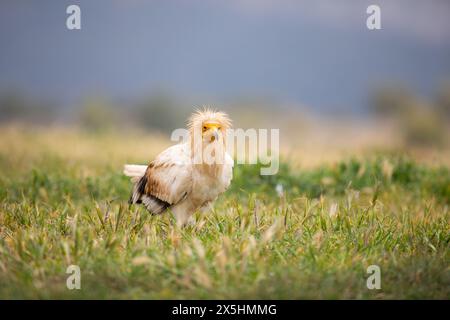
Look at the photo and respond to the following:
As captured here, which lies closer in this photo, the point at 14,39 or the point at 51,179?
the point at 51,179

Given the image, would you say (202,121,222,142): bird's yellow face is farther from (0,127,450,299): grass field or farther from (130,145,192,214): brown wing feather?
(0,127,450,299): grass field

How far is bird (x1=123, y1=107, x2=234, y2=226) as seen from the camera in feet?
23.6

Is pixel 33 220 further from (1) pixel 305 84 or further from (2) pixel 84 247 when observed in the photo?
(1) pixel 305 84

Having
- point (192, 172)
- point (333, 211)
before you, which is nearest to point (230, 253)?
point (333, 211)

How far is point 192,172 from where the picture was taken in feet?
23.7

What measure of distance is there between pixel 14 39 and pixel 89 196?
197 metres

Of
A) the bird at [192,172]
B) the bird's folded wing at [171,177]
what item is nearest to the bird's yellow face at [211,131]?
the bird at [192,172]

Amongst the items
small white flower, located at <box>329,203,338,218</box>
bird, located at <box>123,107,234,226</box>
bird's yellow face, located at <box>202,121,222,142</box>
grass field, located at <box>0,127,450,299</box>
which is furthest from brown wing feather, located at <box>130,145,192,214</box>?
small white flower, located at <box>329,203,338,218</box>

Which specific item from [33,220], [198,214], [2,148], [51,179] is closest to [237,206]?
[198,214]

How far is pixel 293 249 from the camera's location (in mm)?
6078

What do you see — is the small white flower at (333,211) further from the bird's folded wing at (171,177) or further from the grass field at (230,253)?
the bird's folded wing at (171,177)

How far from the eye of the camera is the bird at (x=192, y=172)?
720 centimetres
